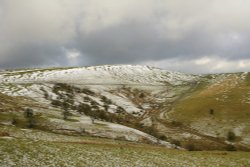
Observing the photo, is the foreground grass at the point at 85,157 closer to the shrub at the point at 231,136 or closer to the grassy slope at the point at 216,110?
the shrub at the point at 231,136

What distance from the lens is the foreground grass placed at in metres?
41.9

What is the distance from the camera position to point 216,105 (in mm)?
174625

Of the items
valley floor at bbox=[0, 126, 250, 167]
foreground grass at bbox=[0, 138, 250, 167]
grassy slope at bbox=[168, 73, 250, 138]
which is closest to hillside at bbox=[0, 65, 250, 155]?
grassy slope at bbox=[168, 73, 250, 138]

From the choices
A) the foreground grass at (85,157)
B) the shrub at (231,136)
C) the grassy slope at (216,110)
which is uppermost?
the grassy slope at (216,110)

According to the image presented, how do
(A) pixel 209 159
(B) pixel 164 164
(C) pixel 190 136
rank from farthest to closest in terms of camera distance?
(C) pixel 190 136 → (A) pixel 209 159 → (B) pixel 164 164

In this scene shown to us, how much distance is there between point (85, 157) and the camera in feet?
159

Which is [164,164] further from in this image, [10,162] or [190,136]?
[190,136]

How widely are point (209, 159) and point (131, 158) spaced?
1485cm

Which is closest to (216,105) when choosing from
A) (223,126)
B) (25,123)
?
(223,126)

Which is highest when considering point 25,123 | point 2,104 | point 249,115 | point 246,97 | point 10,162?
point 246,97

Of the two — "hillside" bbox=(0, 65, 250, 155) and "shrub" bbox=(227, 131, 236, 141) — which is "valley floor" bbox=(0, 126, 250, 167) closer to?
"hillside" bbox=(0, 65, 250, 155)

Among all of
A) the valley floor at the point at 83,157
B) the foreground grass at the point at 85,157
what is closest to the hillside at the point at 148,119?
the valley floor at the point at 83,157

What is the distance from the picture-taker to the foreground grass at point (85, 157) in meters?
41.9

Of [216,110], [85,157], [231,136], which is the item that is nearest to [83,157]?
[85,157]
